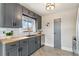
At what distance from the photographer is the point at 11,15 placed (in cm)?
259

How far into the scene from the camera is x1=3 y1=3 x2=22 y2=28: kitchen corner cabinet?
238 cm

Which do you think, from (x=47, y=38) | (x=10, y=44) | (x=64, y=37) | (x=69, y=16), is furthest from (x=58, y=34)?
(x=10, y=44)

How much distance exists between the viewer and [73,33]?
4.00m

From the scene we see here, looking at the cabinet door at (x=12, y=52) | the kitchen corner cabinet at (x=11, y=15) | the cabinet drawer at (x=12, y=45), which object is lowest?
the cabinet door at (x=12, y=52)

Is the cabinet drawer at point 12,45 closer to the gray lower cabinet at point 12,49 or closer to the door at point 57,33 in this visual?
the gray lower cabinet at point 12,49

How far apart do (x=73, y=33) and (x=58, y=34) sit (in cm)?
94

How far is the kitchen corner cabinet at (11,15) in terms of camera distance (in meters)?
2.38

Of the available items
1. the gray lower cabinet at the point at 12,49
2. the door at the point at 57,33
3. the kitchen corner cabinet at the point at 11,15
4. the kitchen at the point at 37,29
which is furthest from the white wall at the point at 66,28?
the gray lower cabinet at the point at 12,49

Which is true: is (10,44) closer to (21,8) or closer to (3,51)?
(3,51)

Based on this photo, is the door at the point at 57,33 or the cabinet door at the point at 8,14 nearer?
the cabinet door at the point at 8,14

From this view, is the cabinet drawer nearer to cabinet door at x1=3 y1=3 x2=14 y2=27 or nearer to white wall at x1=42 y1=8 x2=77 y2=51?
cabinet door at x1=3 y1=3 x2=14 y2=27

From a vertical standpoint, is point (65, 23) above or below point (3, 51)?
above

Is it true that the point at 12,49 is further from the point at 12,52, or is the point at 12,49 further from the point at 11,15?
the point at 11,15

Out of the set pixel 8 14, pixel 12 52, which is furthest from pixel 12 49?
pixel 8 14
